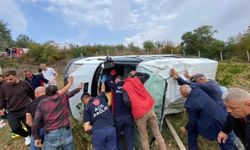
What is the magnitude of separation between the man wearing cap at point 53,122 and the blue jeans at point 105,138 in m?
0.43

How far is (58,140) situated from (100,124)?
720mm

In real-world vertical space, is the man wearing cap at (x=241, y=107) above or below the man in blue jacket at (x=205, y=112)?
above

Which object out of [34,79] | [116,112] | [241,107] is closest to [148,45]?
[34,79]

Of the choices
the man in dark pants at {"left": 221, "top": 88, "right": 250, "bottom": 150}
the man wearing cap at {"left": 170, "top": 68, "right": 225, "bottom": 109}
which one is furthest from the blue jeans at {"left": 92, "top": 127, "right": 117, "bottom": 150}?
the man in dark pants at {"left": 221, "top": 88, "right": 250, "bottom": 150}

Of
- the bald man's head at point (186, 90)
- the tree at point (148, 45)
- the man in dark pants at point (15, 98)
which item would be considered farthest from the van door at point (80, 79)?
the tree at point (148, 45)

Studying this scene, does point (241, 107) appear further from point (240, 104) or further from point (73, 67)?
Answer: point (73, 67)

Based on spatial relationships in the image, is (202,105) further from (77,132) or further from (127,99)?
(77,132)

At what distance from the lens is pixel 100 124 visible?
5.03 metres

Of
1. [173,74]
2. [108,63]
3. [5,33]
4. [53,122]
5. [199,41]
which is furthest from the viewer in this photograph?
[5,33]

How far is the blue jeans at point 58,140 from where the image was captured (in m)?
4.84

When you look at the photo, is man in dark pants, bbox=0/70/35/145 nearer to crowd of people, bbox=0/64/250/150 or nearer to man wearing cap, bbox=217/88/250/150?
crowd of people, bbox=0/64/250/150

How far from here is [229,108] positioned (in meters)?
3.09

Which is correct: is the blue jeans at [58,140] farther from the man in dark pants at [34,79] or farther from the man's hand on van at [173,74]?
the man in dark pants at [34,79]

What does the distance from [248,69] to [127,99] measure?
9.54m
